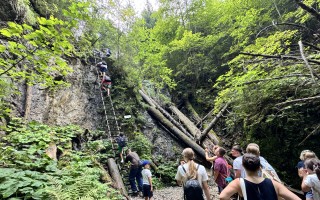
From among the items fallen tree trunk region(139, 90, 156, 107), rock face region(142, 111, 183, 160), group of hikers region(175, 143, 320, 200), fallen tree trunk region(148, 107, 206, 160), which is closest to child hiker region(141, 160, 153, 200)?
group of hikers region(175, 143, 320, 200)

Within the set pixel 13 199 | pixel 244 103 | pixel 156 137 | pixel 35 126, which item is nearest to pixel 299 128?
pixel 244 103

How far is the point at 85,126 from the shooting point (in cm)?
1058

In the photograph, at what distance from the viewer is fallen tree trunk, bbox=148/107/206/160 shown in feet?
40.2

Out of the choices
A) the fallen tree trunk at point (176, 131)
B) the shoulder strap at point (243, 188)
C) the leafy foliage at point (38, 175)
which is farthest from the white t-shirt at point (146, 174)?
the fallen tree trunk at point (176, 131)

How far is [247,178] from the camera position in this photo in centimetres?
249

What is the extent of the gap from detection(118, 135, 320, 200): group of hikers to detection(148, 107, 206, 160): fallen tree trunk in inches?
238

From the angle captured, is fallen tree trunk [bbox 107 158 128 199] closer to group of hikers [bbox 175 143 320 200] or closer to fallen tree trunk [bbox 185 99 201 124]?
group of hikers [bbox 175 143 320 200]

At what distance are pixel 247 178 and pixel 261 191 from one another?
202mm

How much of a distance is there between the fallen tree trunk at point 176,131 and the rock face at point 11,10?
9.05 m

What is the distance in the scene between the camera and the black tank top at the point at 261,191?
7.60ft

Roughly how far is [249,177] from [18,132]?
6.20m

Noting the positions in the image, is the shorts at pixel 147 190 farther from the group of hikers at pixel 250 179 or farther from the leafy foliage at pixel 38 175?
the group of hikers at pixel 250 179

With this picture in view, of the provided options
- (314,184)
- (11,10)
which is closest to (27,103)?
(11,10)

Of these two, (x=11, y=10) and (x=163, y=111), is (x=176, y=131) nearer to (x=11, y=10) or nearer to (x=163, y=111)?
(x=163, y=111)
